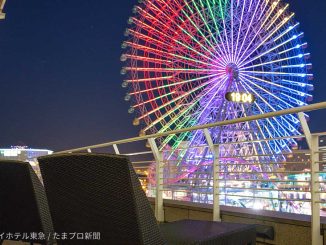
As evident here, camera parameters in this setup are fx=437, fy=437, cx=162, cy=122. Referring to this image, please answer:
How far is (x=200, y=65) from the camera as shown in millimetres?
17781

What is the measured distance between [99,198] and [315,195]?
5.76 feet

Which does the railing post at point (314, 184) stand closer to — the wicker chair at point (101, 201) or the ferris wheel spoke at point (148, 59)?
the wicker chair at point (101, 201)

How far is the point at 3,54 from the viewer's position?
50.9 meters

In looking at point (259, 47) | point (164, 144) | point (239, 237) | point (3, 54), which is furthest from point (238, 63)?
point (3, 54)

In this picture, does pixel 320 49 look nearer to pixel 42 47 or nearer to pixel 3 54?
pixel 42 47

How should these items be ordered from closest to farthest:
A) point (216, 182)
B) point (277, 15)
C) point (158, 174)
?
point (216, 182) < point (158, 174) < point (277, 15)

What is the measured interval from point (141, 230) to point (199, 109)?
16006mm

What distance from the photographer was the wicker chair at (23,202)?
2.14m

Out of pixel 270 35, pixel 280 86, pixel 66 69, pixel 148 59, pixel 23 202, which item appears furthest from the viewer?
pixel 66 69

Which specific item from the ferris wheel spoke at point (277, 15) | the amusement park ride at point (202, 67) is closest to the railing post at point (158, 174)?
the amusement park ride at point (202, 67)

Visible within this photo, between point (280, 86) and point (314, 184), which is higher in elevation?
point (280, 86)

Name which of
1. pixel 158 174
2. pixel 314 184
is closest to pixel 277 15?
pixel 158 174

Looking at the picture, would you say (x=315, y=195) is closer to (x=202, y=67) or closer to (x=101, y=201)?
(x=101, y=201)

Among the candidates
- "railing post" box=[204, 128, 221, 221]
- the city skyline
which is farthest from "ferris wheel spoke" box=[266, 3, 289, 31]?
the city skyline
